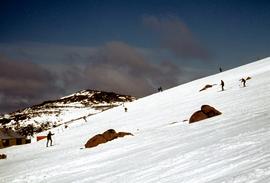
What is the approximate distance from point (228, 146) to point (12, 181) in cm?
995

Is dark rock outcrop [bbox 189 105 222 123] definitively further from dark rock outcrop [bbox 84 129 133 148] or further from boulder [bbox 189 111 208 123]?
dark rock outcrop [bbox 84 129 133 148]

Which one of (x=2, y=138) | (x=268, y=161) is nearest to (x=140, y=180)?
(x=268, y=161)

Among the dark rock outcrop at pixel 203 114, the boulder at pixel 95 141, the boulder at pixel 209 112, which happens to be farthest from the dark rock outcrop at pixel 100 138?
the boulder at pixel 209 112

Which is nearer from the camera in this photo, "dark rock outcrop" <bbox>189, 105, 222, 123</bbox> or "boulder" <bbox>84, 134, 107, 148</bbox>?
"dark rock outcrop" <bbox>189, 105, 222, 123</bbox>

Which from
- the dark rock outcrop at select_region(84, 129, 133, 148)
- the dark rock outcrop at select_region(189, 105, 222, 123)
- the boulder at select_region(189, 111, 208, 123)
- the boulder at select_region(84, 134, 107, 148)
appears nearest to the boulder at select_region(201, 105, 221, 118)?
the dark rock outcrop at select_region(189, 105, 222, 123)

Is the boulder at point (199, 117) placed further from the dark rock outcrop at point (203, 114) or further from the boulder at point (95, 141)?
the boulder at point (95, 141)

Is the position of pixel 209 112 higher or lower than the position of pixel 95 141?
higher

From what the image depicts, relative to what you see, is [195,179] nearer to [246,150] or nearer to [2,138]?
[246,150]

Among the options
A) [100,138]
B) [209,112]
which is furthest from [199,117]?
[100,138]

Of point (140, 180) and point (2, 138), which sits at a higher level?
point (2, 138)

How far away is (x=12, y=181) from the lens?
50.4 feet

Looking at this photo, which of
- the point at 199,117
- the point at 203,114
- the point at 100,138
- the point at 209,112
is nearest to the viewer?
the point at 199,117

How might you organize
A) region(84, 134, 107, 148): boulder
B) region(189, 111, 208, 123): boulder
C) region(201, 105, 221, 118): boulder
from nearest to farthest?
1. region(189, 111, 208, 123): boulder
2. region(84, 134, 107, 148): boulder
3. region(201, 105, 221, 118): boulder

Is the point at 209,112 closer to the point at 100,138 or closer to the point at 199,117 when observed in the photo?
the point at 199,117
